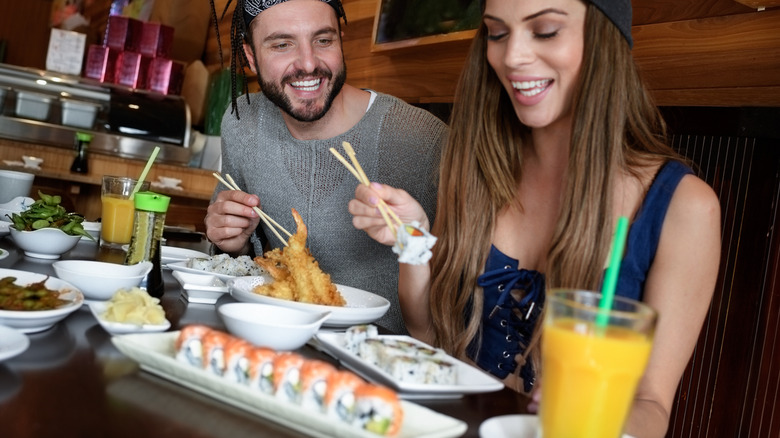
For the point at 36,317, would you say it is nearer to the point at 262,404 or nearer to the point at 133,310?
the point at 133,310

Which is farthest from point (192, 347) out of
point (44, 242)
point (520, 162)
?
point (520, 162)

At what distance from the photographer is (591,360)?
88 cm

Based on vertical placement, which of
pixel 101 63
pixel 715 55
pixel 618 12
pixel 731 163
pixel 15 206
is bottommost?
Answer: pixel 15 206

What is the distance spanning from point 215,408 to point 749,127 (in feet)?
5.75

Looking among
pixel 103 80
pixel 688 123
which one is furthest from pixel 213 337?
pixel 103 80

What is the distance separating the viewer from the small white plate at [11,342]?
0.94 metres

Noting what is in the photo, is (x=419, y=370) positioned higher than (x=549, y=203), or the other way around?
(x=549, y=203)

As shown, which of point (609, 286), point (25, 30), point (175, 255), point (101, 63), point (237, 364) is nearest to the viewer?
point (609, 286)

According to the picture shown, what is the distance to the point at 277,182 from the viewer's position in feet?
8.77

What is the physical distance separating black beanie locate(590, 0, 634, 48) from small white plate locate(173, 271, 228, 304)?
3.34ft

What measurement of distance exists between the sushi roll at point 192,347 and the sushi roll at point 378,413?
0.27 metres

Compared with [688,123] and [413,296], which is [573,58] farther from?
[688,123]

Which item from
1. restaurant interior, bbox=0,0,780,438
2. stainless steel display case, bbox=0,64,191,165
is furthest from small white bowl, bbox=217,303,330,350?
stainless steel display case, bbox=0,64,191,165

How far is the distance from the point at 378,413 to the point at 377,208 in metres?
0.71
